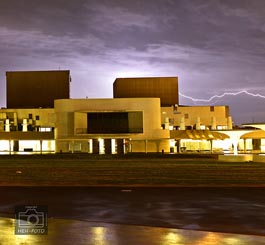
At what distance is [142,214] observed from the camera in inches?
460

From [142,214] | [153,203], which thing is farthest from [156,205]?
[142,214]

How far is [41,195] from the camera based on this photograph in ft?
51.5

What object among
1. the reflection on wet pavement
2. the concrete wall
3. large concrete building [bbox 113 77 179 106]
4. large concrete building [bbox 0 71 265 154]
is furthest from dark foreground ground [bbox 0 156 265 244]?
large concrete building [bbox 113 77 179 106]

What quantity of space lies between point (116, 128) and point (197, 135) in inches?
426

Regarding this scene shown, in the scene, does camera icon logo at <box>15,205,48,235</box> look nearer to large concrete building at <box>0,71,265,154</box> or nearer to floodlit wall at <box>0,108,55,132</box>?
large concrete building at <box>0,71,265,154</box>

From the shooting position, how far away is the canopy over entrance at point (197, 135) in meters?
58.1

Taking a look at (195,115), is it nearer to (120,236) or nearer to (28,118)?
(28,118)

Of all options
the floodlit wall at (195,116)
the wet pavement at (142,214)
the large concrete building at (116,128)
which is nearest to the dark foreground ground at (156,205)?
the wet pavement at (142,214)

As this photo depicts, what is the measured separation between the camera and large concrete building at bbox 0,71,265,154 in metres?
60.3

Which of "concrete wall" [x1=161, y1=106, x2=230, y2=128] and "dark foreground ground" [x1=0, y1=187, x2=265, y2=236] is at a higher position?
"concrete wall" [x1=161, y1=106, x2=230, y2=128]

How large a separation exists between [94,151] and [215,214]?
50592 mm

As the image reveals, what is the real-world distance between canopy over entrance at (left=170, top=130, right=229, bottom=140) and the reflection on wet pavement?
4852 cm

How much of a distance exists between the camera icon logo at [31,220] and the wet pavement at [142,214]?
0.53 ft

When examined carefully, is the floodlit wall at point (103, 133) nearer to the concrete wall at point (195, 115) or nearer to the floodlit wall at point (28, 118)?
the floodlit wall at point (28, 118)
